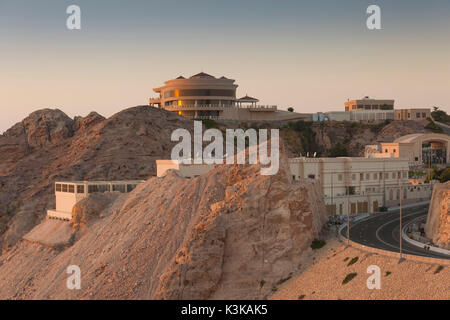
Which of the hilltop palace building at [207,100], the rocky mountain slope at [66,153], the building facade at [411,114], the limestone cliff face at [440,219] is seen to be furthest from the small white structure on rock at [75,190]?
the building facade at [411,114]

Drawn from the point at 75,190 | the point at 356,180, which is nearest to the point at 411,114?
the point at 356,180

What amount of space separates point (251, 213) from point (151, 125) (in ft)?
180

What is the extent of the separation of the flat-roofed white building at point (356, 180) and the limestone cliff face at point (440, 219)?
12102mm

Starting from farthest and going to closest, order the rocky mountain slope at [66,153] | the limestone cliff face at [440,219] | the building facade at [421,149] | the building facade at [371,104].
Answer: the building facade at [371,104] < the building facade at [421,149] < the rocky mountain slope at [66,153] < the limestone cliff face at [440,219]

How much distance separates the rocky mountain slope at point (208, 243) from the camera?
54.1 m

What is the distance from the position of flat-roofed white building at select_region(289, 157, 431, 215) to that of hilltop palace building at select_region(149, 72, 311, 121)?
52721 millimetres
